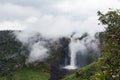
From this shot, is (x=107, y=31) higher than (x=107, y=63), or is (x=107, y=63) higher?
(x=107, y=31)

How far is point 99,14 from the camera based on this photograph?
52062 millimetres

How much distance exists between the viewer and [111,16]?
51031 millimetres

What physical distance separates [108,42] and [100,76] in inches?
180

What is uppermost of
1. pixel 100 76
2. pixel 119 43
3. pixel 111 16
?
pixel 111 16

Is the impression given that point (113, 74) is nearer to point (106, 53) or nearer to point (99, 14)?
point (106, 53)

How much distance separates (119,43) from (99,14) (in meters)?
4.78

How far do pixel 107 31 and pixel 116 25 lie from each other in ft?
4.60

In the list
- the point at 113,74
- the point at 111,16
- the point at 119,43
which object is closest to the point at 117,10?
the point at 111,16

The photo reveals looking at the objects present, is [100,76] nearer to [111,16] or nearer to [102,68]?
[102,68]

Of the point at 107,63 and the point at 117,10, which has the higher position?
the point at 117,10

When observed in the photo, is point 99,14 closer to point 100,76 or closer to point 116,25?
point 116,25

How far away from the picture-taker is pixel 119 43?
4972 centimetres

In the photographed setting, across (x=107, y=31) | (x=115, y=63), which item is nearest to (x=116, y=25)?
(x=107, y=31)

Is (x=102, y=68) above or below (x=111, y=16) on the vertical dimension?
below
